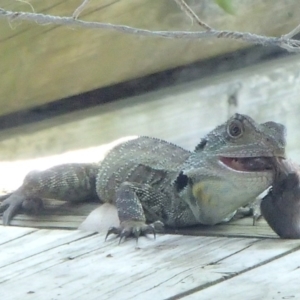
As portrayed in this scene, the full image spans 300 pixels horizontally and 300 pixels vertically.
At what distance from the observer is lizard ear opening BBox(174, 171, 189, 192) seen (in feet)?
11.0

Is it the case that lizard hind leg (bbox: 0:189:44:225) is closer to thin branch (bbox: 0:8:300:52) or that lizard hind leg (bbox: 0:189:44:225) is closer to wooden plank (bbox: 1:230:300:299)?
wooden plank (bbox: 1:230:300:299)

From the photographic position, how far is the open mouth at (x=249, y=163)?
9.34 feet

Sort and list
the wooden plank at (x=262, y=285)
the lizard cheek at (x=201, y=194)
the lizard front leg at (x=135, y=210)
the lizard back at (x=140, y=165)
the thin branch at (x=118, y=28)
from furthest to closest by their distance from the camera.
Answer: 1. the lizard back at (x=140, y=165)
2. the lizard cheek at (x=201, y=194)
3. the lizard front leg at (x=135, y=210)
4. the wooden plank at (x=262, y=285)
5. the thin branch at (x=118, y=28)

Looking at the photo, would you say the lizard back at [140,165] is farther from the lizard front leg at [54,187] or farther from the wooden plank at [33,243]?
the wooden plank at [33,243]

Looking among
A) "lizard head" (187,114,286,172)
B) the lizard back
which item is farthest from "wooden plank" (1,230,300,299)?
the lizard back

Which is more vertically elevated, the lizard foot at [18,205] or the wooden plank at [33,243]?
the lizard foot at [18,205]

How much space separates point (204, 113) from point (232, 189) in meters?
1.51

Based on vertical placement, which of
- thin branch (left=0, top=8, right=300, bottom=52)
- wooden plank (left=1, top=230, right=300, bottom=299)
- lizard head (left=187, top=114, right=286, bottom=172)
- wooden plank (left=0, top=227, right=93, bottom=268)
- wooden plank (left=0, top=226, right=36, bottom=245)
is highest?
thin branch (left=0, top=8, right=300, bottom=52)

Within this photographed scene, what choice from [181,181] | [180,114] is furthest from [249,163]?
[180,114]

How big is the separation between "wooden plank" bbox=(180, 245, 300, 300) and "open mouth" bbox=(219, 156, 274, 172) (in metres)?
0.57

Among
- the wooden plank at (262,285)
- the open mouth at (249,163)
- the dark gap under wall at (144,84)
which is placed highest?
the dark gap under wall at (144,84)

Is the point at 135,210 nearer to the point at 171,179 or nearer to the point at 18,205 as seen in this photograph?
the point at 171,179

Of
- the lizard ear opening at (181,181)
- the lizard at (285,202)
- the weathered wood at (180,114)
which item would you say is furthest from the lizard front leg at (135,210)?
the weathered wood at (180,114)

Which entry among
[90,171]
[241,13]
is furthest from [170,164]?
[241,13]
